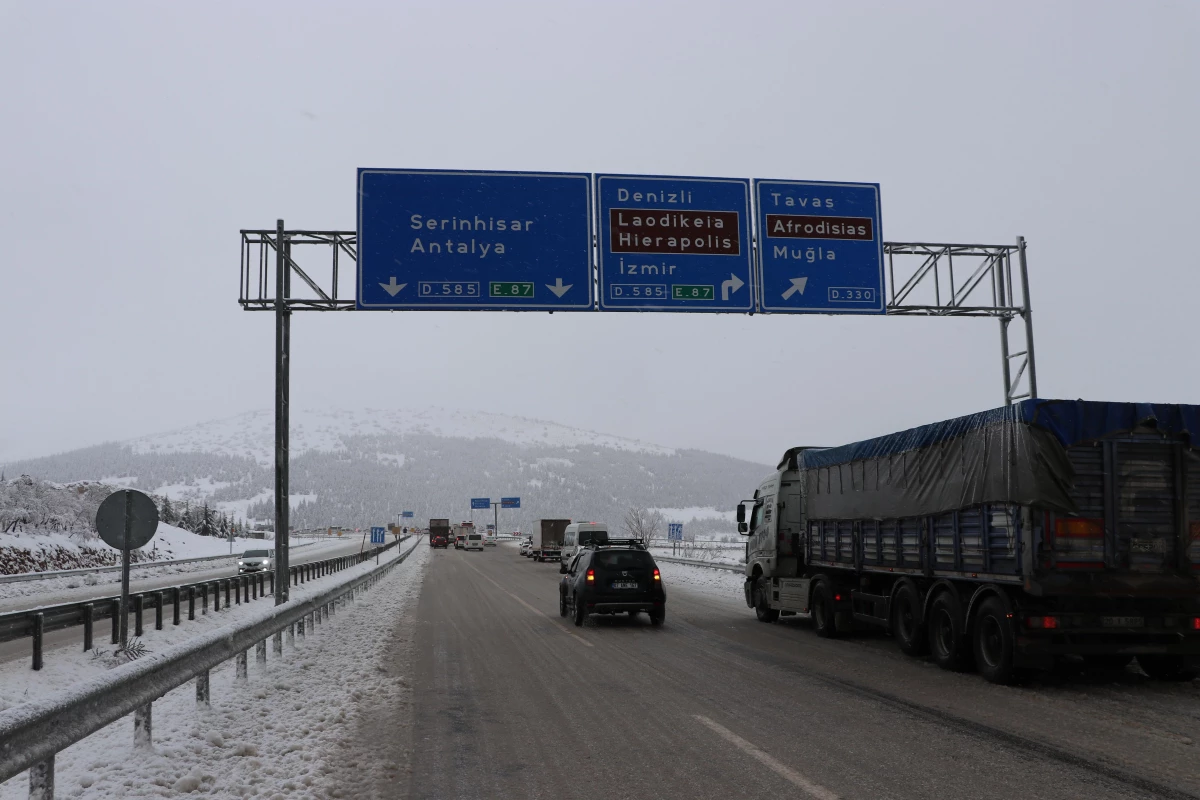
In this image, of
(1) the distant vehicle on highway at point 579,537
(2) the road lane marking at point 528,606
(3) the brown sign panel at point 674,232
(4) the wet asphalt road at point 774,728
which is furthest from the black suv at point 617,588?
(1) the distant vehicle on highway at point 579,537

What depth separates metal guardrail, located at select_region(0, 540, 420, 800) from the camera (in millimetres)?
4559

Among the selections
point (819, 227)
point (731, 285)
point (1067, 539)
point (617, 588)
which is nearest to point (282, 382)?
point (617, 588)

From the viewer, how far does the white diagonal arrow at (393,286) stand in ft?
54.3

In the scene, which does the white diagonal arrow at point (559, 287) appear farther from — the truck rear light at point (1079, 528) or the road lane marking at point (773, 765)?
the road lane marking at point (773, 765)

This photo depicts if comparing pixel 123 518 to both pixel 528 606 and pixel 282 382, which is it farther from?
pixel 528 606

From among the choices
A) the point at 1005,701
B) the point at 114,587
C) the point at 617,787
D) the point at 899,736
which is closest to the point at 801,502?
the point at 1005,701

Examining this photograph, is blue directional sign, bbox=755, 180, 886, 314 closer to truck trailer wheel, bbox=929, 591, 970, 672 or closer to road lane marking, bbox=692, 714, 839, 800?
truck trailer wheel, bbox=929, 591, 970, 672

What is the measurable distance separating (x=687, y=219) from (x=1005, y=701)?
36.1ft

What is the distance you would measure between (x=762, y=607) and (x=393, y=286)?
985 centimetres

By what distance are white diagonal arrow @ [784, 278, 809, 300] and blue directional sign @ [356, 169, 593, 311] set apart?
154 inches

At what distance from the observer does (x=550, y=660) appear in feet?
41.2

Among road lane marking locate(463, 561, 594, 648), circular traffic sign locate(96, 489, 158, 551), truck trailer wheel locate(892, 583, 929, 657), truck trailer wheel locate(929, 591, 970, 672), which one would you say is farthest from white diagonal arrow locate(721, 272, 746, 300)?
circular traffic sign locate(96, 489, 158, 551)

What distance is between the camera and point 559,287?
17.0m

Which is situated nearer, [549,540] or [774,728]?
[774,728]
